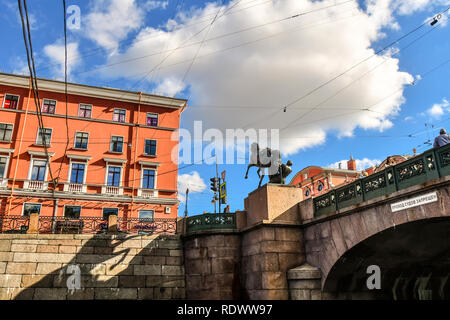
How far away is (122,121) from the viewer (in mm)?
30000

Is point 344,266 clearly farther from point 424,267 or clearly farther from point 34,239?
point 34,239

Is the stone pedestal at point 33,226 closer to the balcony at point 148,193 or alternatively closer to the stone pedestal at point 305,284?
the stone pedestal at point 305,284

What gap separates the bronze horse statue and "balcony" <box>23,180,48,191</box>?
725 inches

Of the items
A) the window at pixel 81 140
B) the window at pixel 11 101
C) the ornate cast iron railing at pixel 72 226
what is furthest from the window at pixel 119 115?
the ornate cast iron railing at pixel 72 226

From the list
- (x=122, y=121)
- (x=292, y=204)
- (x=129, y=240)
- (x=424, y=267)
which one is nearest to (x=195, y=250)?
(x=129, y=240)

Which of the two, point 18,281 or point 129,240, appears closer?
point 18,281

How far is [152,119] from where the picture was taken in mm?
30875

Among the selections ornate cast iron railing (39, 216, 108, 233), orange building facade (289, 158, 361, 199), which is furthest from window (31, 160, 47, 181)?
orange building facade (289, 158, 361, 199)

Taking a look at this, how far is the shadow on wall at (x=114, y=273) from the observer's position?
43.1ft

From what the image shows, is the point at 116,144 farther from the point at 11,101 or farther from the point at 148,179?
the point at 11,101

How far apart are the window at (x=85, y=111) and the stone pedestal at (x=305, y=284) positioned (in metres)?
23.5

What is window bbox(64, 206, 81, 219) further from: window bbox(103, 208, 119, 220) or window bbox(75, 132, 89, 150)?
window bbox(75, 132, 89, 150)

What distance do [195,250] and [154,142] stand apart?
17255 mm
